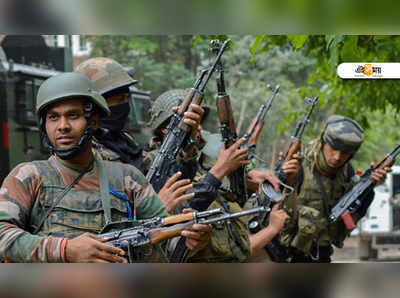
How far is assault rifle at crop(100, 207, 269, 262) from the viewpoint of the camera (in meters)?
3.54

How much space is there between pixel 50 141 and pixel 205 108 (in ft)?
3.35

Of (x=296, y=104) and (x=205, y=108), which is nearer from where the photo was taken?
(x=205, y=108)

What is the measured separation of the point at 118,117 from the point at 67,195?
70 centimetres

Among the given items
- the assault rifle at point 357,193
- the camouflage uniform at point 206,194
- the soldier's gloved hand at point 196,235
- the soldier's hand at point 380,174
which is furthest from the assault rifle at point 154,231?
the soldier's hand at point 380,174

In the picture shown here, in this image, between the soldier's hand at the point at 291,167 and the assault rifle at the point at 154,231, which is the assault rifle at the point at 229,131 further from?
the assault rifle at the point at 154,231

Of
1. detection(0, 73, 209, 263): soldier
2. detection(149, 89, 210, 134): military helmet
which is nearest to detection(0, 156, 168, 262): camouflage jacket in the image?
detection(0, 73, 209, 263): soldier

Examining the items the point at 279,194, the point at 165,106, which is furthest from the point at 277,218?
the point at 165,106

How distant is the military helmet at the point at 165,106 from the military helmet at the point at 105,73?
27 cm

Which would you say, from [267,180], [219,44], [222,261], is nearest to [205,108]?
[219,44]

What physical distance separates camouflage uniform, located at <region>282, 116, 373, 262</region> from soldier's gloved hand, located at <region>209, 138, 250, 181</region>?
0.53m

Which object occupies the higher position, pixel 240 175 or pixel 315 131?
pixel 315 131

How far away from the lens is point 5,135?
400cm

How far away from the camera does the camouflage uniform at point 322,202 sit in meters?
4.43
